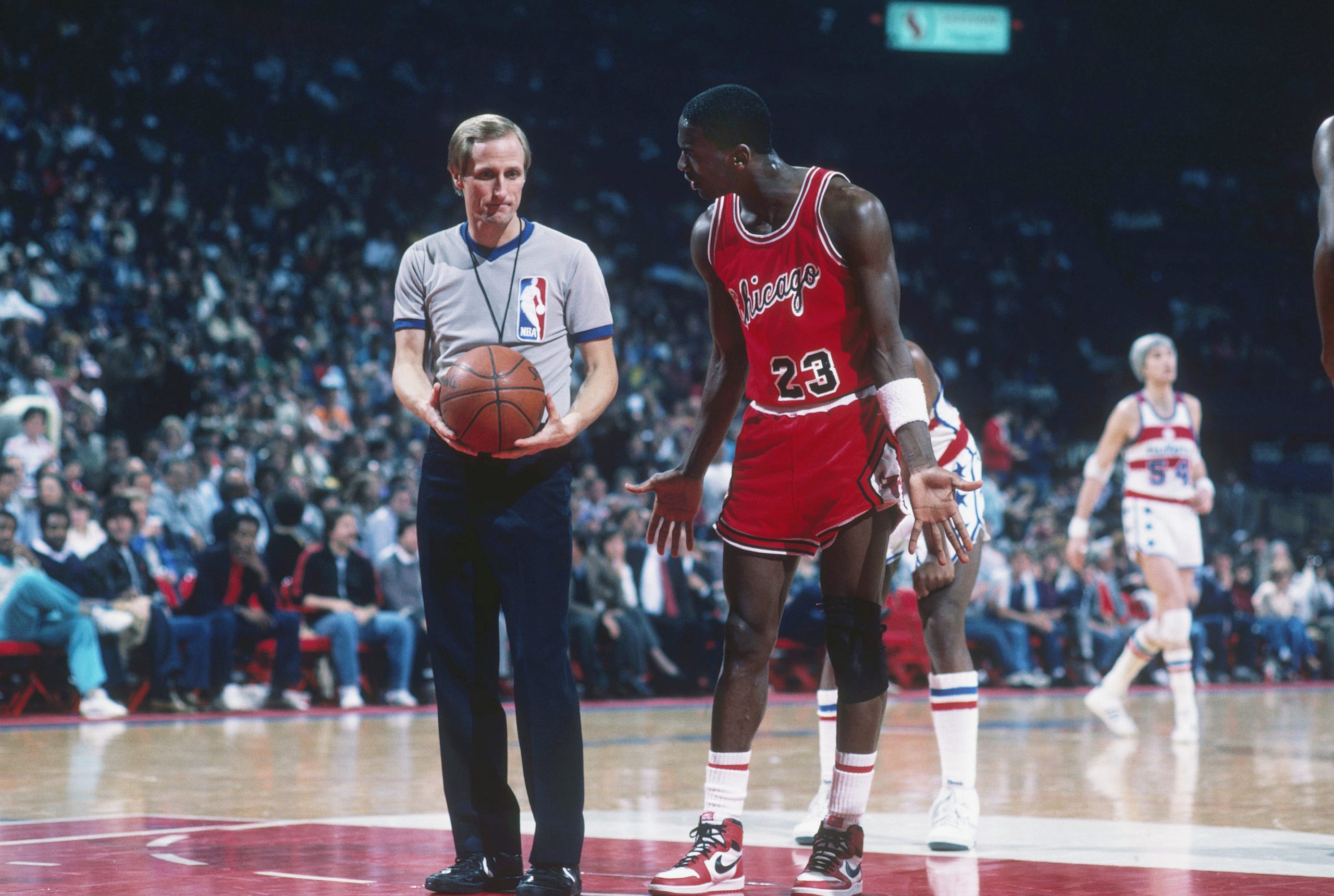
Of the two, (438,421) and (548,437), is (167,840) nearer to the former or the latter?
(438,421)

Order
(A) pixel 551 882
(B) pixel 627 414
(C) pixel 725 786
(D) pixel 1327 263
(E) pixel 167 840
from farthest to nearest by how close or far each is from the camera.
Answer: (B) pixel 627 414
(E) pixel 167 840
(C) pixel 725 786
(A) pixel 551 882
(D) pixel 1327 263

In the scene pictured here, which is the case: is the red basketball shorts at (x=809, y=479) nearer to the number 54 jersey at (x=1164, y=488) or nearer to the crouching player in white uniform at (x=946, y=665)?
the crouching player in white uniform at (x=946, y=665)

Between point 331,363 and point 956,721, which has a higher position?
point 331,363

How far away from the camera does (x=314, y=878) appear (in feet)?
14.2

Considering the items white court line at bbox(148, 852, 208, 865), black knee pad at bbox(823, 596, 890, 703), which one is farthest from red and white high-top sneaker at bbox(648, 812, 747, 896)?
white court line at bbox(148, 852, 208, 865)

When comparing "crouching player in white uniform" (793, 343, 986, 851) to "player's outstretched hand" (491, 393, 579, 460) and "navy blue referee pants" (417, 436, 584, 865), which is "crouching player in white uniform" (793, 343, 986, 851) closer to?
"navy blue referee pants" (417, 436, 584, 865)

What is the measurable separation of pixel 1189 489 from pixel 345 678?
243 inches

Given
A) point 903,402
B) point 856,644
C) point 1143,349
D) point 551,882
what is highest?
point 1143,349

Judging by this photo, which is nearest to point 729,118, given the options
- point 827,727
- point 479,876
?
point 479,876

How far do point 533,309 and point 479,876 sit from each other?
156 cm

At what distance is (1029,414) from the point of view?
24469mm

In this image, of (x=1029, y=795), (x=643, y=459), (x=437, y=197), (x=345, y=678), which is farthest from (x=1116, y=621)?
(x=437, y=197)

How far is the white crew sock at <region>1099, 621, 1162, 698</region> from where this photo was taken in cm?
973

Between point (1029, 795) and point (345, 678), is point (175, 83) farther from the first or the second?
point (1029, 795)
